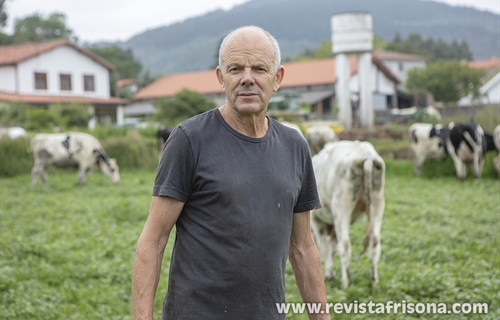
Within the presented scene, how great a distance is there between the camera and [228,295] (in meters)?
2.83

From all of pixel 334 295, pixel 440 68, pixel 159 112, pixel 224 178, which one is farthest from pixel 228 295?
pixel 440 68

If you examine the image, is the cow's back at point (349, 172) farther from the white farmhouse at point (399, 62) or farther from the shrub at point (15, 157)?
the white farmhouse at point (399, 62)

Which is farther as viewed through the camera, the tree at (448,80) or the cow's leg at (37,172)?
the tree at (448,80)

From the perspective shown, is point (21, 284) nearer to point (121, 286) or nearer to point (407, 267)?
point (121, 286)

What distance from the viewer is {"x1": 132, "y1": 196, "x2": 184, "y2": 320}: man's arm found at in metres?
2.77

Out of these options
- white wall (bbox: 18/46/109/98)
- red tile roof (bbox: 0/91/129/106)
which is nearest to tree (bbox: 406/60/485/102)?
red tile roof (bbox: 0/91/129/106)

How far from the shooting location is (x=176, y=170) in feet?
9.12

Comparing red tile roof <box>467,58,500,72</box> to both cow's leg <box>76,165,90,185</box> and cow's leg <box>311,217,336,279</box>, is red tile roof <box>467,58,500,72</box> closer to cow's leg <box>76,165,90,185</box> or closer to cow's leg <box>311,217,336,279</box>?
cow's leg <box>76,165,90,185</box>

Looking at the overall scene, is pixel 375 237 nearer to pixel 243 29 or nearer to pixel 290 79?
pixel 243 29

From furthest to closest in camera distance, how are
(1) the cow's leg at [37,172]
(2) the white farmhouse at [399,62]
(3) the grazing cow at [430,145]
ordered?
1. (2) the white farmhouse at [399,62]
2. (1) the cow's leg at [37,172]
3. (3) the grazing cow at [430,145]

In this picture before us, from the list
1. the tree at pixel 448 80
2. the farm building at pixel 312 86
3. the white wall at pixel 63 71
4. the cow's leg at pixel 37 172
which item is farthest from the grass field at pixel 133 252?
the tree at pixel 448 80

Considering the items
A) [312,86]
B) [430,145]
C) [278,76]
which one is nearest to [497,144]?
[430,145]

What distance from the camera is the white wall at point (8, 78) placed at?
42.1 meters

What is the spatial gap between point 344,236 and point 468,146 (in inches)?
389
